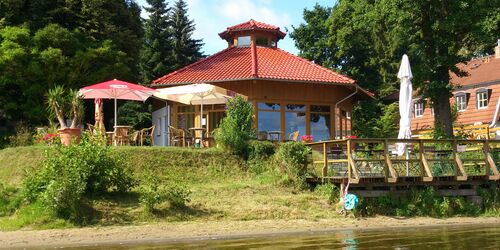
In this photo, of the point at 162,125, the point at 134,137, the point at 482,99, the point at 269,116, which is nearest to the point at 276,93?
the point at 269,116

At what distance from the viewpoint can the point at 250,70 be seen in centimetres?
2498

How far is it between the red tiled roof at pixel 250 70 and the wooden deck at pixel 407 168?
7781mm

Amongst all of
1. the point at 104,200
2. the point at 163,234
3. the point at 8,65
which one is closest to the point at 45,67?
the point at 8,65

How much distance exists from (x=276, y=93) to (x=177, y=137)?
533cm

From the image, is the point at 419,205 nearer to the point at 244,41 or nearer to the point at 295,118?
the point at 295,118

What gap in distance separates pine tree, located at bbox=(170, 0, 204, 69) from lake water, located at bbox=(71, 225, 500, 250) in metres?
26.9

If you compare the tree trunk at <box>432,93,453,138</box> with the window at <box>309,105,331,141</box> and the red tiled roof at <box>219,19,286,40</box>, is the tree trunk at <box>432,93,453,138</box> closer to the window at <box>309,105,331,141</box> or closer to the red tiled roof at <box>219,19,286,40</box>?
the window at <box>309,105,331,141</box>

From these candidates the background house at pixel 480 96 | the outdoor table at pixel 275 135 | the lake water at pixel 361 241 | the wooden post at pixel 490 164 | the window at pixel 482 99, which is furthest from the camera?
the window at pixel 482 99

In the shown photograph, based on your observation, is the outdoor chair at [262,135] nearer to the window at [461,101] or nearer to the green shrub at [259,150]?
the green shrub at [259,150]

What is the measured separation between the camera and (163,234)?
13.2 metres

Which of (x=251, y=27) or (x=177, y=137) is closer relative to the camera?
(x=177, y=137)

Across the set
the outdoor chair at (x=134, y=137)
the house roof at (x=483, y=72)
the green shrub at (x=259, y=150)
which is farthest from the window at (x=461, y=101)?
the outdoor chair at (x=134, y=137)

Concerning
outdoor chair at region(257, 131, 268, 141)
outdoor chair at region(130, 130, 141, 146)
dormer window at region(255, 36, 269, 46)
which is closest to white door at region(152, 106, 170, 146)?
outdoor chair at region(130, 130, 141, 146)

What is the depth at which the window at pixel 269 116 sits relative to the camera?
24.6m
